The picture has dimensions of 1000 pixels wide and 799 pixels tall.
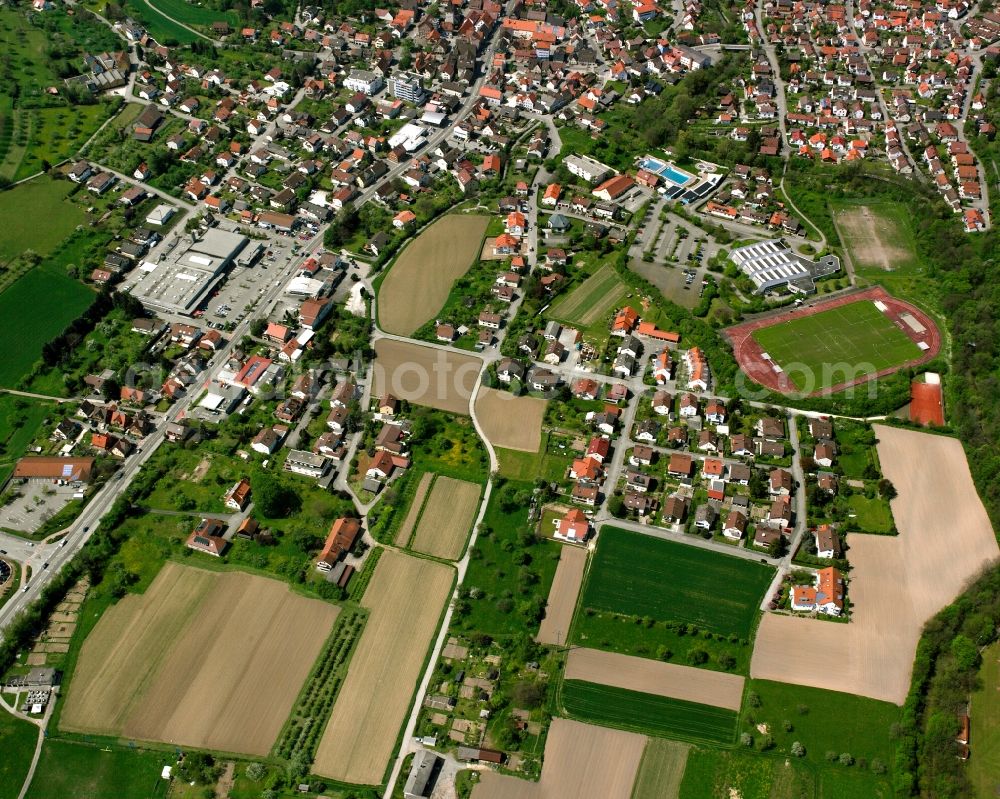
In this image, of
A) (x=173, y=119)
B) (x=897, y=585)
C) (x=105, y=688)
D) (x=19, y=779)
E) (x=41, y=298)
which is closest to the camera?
(x=19, y=779)

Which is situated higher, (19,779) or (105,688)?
(105,688)

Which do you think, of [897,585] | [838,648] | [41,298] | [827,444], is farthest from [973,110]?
[41,298]

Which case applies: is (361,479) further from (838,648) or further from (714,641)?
(838,648)

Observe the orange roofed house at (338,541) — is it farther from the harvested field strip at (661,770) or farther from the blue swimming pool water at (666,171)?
the blue swimming pool water at (666,171)

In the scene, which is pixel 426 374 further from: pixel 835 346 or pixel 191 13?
Answer: pixel 191 13

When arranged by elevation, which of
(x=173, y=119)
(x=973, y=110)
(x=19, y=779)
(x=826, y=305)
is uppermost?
(x=973, y=110)

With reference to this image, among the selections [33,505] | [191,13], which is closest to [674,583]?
[33,505]

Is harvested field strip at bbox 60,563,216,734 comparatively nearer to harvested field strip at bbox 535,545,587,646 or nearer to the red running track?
harvested field strip at bbox 535,545,587,646
